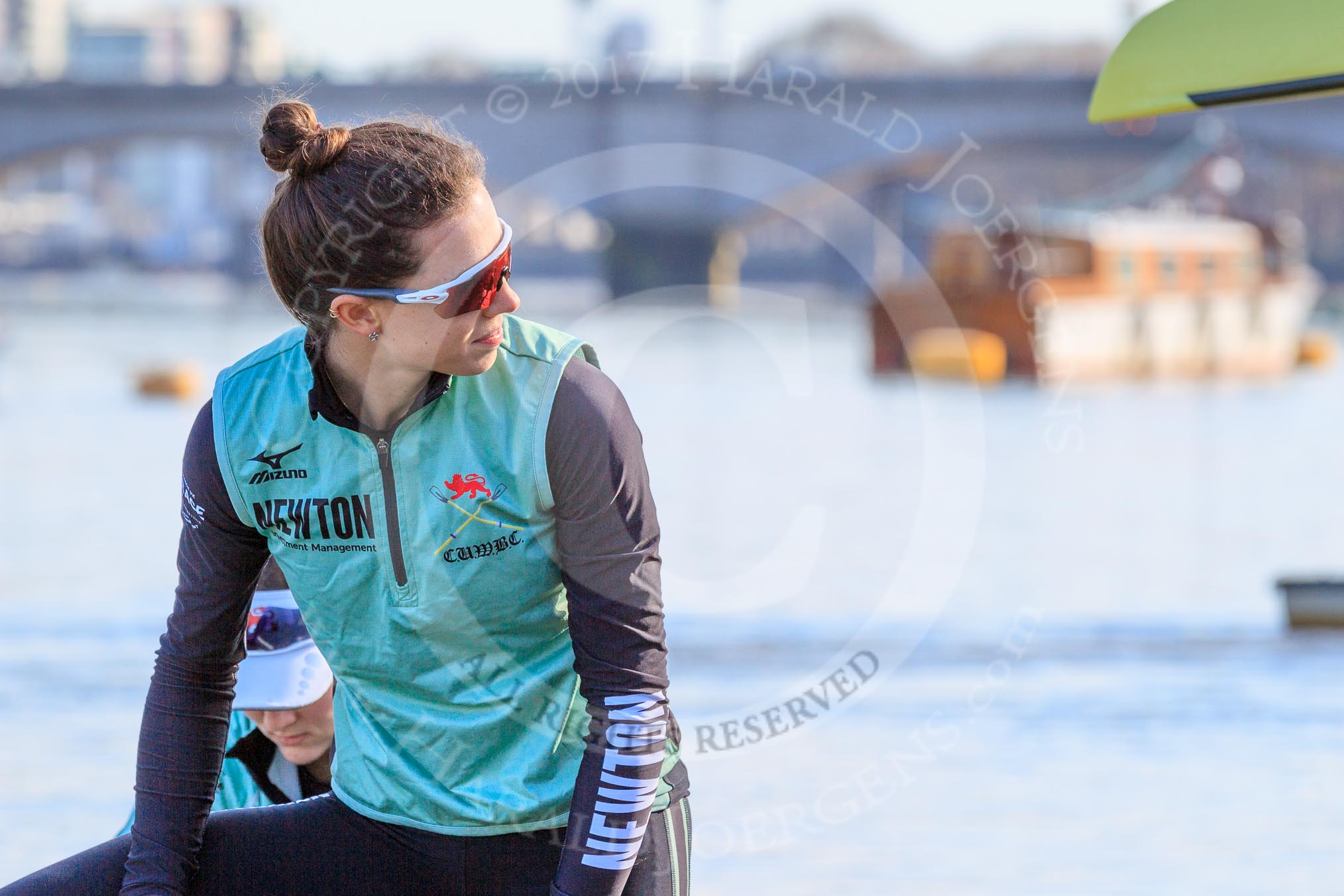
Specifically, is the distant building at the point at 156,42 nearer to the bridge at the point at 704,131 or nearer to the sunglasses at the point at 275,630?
the bridge at the point at 704,131

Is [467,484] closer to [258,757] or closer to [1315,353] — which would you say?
[258,757]

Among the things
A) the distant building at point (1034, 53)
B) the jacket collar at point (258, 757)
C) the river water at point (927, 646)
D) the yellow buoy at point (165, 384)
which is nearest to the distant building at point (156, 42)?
the distant building at point (1034, 53)

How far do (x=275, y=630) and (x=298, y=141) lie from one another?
1004 millimetres

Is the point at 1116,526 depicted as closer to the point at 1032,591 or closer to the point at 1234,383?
the point at 1032,591

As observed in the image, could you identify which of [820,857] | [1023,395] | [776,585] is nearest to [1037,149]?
[1023,395]

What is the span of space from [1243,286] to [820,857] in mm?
31685

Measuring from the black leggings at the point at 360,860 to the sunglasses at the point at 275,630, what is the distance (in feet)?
1.90

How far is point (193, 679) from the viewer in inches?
84.7

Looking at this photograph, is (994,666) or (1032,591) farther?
(1032,591)

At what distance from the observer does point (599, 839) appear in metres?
1.96

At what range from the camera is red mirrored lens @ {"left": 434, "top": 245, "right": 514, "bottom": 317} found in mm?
1956

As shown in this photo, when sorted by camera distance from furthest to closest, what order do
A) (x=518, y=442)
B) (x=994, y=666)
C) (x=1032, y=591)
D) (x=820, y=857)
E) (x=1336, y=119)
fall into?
(x=1336, y=119)
(x=1032, y=591)
(x=994, y=666)
(x=820, y=857)
(x=518, y=442)

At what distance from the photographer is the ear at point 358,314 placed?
1984 millimetres

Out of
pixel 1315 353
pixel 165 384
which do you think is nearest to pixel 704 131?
pixel 1315 353
